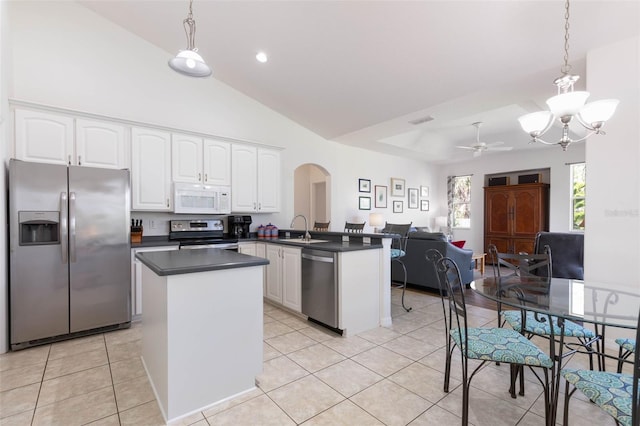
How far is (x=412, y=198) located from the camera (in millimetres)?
8125

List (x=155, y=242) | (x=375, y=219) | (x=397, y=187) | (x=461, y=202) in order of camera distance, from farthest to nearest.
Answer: (x=461, y=202)
(x=397, y=187)
(x=375, y=219)
(x=155, y=242)

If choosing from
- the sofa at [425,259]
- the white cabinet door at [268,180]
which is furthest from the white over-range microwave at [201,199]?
the sofa at [425,259]

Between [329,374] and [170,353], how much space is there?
3.95ft

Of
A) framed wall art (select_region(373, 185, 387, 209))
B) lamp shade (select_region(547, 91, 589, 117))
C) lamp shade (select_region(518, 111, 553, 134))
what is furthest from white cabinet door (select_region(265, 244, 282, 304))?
framed wall art (select_region(373, 185, 387, 209))

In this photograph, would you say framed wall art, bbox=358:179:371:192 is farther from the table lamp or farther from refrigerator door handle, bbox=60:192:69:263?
refrigerator door handle, bbox=60:192:69:263

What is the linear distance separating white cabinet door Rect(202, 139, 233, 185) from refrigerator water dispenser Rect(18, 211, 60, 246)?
1711mm

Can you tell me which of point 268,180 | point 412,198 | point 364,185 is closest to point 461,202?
point 412,198

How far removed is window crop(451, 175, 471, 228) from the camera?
330 inches

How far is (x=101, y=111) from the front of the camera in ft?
12.1

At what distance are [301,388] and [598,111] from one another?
296cm

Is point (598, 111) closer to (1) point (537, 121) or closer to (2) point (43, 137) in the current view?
(1) point (537, 121)

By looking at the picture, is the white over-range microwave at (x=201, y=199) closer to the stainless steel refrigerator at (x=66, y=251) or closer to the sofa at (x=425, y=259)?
the stainless steel refrigerator at (x=66, y=251)

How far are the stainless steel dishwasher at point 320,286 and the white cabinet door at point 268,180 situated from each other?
5.45 feet

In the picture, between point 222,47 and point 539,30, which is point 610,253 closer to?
point 539,30
